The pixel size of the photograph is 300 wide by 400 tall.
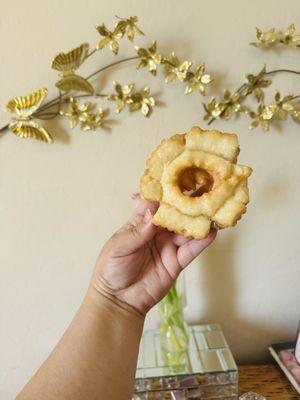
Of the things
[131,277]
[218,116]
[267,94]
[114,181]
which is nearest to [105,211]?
[114,181]

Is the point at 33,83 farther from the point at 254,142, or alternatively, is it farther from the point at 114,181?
the point at 254,142

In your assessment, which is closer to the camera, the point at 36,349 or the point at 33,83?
the point at 33,83

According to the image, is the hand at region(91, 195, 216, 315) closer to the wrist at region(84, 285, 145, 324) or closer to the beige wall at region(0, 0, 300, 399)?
the wrist at region(84, 285, 145, 324)

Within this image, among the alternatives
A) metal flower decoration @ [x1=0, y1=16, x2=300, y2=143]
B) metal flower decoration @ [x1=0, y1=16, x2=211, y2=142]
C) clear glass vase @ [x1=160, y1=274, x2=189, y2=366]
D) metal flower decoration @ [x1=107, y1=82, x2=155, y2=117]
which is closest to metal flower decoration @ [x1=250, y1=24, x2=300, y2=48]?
metal flower decoration @ [x1=0, y1=16, x2=300, y2=143]

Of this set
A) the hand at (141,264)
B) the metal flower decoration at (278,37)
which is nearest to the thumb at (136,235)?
the hand at (141,264)

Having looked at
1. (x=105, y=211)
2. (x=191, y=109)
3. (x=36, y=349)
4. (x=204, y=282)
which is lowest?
(x=36, y=349)

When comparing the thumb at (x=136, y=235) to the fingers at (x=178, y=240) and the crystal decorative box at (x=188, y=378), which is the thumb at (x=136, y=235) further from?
the crystal decorative box at (x=188, y=378)
